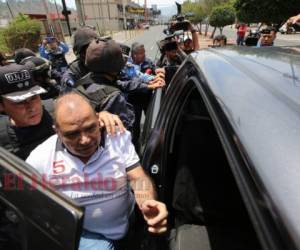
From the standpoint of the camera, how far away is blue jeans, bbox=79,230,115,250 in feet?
5.98

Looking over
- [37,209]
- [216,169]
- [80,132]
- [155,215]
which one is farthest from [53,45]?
[37,209]

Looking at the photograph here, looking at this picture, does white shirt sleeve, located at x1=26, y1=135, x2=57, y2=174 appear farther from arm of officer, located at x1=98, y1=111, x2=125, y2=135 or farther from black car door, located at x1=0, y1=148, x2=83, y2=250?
black car door, located at x1=0, y1=148, x2=83, y2=250

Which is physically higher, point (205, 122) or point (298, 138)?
point (298, 138)

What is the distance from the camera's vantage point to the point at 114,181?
186 centimetres

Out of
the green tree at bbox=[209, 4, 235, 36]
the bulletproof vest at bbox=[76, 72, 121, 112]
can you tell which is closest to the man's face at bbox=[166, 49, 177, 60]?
the bulletproof vest at bbox=[76, 72, 121, 112]

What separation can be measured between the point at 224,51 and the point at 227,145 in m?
0.98

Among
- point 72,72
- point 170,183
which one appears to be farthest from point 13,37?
point 170,183

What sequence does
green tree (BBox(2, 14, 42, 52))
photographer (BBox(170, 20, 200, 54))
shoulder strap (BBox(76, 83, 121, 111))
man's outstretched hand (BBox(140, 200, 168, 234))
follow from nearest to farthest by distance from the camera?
man's outstretched hand (BBox(140, 200, 168, 234)), shoulder strap (BBox(76, 83, 121, 111)), photographer (BBox(170, 20, 200, 54)), green tree (BBox(2, 14, 42, 52))

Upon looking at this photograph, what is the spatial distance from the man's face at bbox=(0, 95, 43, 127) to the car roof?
3.87ft

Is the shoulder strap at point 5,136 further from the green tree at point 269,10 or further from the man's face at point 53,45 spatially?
the green tree at point 269,10

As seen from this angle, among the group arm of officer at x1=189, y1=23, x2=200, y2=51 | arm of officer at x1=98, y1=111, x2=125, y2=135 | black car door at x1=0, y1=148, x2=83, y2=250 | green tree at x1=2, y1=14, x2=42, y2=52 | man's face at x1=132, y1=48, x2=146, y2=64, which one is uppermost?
black car door at x1=0, y1=148, x2=83, y2=250

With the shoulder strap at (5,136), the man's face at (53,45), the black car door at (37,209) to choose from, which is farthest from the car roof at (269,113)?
the man's face at (53,45)

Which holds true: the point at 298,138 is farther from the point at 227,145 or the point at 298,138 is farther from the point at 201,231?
the point at 201,231

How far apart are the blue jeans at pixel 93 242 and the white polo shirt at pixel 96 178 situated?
0.09 feet
